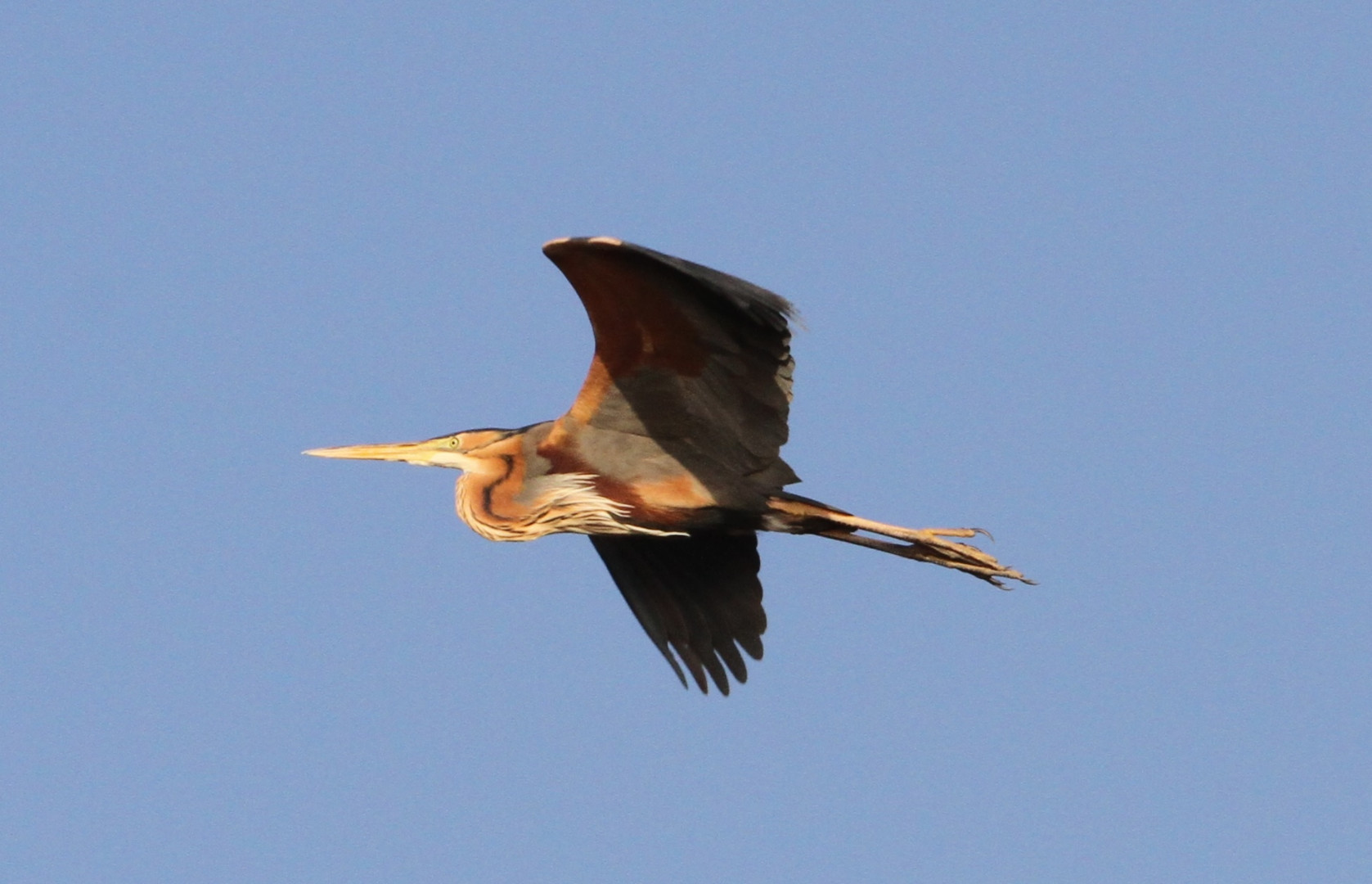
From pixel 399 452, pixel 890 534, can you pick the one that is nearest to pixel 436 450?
pixel 399 452

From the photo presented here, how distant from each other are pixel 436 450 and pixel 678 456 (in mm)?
1535

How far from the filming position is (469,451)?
1198cm

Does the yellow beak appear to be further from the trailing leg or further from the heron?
the trailing leg

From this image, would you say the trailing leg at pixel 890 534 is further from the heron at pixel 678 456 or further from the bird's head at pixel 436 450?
the bird's head at pixel 436 450

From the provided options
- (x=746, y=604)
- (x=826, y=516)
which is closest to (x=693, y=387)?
(x=826, y=516)

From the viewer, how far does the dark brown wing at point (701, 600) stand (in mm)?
12680

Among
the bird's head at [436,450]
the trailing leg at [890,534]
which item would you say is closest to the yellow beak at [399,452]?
the bird's head at [436,450]

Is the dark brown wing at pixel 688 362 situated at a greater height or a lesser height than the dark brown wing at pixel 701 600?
greater

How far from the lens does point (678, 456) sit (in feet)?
38.0

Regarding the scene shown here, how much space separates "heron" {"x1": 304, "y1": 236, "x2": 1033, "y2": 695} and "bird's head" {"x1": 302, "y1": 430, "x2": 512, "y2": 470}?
0.03ft

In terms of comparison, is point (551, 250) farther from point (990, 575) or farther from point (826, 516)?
point (990, 575)

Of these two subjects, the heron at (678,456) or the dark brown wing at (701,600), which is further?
the dark brown wing at (701,600)

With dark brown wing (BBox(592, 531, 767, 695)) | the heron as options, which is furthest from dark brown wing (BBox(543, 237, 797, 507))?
dark brown wing (BBox(592, 531, 767, 695))

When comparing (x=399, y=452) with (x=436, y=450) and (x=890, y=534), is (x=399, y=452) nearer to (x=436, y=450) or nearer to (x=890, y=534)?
(x=436, y=450)
